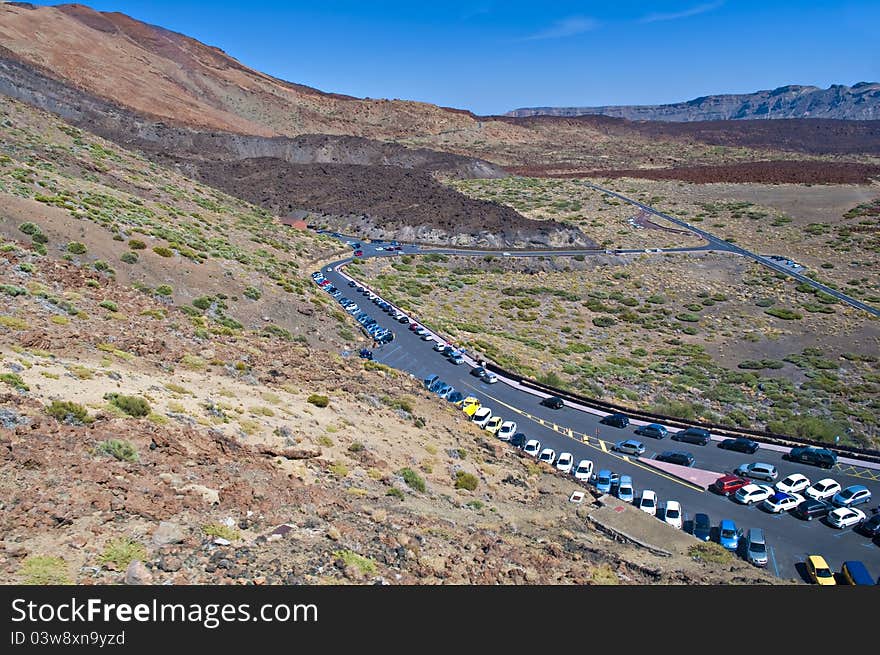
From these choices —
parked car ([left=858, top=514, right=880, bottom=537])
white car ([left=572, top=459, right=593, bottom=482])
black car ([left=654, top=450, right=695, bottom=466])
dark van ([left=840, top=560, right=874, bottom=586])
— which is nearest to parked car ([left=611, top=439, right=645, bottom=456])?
black car ([left=654, top=450, right=695, bottom=466])

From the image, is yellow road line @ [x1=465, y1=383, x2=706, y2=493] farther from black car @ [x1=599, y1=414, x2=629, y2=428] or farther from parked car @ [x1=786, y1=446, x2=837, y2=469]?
parked car @ [x1=786, y1=446, x2=837, y2=469]

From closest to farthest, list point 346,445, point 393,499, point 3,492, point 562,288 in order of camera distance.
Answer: point 3,492, point 393,499, point 346,445, point 562,288

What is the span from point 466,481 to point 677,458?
1217cm

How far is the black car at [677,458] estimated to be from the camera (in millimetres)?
27750

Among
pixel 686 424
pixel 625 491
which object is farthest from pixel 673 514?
pixel 686 424

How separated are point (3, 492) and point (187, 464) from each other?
157 inches

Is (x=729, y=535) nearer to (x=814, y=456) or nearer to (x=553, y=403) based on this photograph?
(x=814, y=456)

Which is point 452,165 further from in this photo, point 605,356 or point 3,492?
point 3,492

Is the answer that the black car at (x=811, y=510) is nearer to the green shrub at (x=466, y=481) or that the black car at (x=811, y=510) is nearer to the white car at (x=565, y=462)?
the white car at (x=565, y=462)

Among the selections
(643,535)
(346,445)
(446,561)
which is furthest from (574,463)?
(446,561)

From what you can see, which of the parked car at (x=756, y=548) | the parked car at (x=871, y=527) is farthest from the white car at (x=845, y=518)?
the parked car at (x=756, y=548)

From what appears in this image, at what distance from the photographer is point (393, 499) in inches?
701

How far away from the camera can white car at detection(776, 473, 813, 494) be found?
24.9 metres

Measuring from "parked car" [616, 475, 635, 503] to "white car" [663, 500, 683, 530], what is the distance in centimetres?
137
